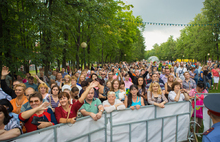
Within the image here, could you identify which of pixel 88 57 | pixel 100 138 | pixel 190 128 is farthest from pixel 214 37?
pixel 100 138

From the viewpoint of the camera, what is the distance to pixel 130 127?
3604 mm

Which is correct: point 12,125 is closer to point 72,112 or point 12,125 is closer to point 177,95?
point 72,112

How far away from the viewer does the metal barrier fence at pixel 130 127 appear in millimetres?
2756

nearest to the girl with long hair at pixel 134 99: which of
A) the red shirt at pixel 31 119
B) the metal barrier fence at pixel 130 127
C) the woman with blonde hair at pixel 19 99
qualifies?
the metal barrier fence at pixel 130 127

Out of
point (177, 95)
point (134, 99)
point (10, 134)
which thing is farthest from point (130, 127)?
point (10, 134)

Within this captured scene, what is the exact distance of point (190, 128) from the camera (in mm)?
4488

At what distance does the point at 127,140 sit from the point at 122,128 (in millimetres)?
375

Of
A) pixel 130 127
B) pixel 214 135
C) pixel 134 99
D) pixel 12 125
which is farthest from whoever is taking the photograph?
pixel 134 99

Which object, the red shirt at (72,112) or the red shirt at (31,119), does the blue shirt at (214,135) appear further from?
the red shirt at (31,119)

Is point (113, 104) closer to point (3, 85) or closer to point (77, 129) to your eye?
point (77, 129)

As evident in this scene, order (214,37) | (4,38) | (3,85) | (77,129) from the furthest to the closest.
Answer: (214,37) < (4,38) < (3,85) < (77,129)

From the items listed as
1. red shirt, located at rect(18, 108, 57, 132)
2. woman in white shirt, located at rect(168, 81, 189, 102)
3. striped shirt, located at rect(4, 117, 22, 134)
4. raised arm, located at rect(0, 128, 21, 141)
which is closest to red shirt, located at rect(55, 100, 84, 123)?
red shirt, located at rect(18, 108, 57, 132)

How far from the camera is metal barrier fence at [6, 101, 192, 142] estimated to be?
2756 mm

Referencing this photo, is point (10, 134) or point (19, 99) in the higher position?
point (19, 99)
